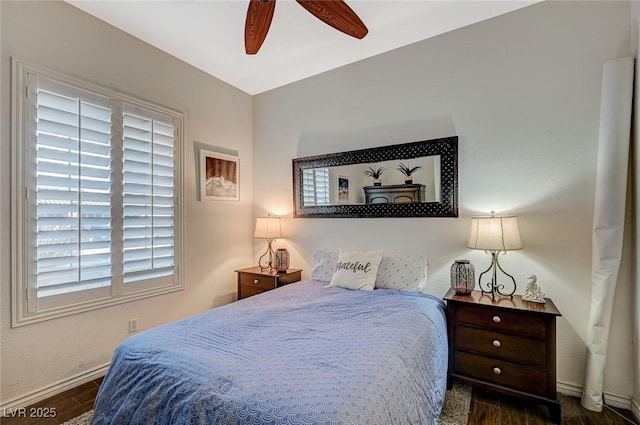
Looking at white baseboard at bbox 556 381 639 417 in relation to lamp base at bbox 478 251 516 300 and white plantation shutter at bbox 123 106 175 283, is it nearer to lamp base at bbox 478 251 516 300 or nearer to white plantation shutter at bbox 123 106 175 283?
lamp base at bbox 478 251 516 300

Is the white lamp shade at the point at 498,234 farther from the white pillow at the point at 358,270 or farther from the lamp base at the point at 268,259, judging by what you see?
the lamp base at the point at 268,259

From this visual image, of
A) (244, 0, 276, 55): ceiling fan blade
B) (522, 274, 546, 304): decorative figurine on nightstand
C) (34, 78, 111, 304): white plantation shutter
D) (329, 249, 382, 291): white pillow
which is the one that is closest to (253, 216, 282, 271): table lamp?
(329, 249, 382, 291): white pillow

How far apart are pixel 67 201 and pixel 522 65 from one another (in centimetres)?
363

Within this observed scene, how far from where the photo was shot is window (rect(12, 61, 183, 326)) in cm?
205

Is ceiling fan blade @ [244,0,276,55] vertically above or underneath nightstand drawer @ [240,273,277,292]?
above

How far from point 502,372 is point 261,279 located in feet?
7.35

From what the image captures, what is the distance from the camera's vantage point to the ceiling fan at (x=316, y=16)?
1.76 meters

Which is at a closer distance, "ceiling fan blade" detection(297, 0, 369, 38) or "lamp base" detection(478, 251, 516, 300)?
"ceiling fan blade" detection(297, 0, 369, 38)

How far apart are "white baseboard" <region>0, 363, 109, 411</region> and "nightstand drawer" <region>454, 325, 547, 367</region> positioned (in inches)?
112

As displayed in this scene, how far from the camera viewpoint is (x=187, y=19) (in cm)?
250

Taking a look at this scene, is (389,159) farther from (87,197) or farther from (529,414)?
(87,197)

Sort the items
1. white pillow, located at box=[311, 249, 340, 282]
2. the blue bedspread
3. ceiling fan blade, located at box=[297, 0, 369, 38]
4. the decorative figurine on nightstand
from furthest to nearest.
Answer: white pillow, located at box=[311, 249, 340, 282] < the decorative figurine on nightstand < ceiling fan blade, located at box=[297, 0, 369, 38] < the blue bedspread

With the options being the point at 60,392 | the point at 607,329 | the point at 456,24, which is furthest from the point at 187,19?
the point at 607,329

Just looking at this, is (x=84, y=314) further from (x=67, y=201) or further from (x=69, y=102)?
→ (x=69, y=102)
